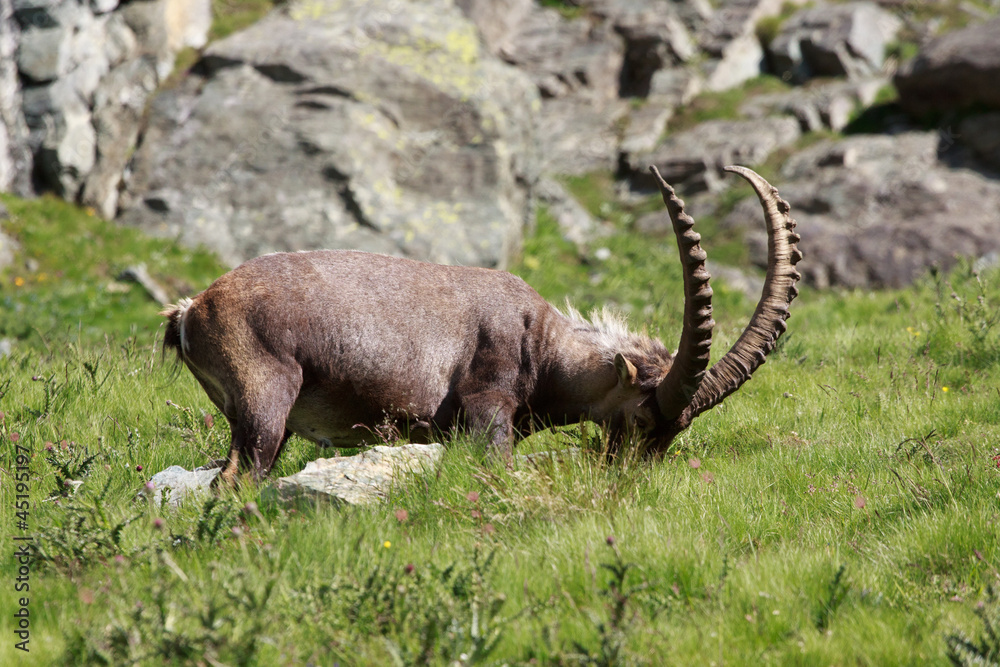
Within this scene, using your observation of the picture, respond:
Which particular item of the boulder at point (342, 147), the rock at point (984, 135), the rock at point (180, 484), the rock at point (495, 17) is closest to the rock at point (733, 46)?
the rock at point (495, 17)

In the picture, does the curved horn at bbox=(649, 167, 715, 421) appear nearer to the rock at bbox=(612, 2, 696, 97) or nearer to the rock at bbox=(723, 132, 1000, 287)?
the rock at bbox=(723, 132, 1000, 287)

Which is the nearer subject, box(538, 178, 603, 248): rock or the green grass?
the green grass

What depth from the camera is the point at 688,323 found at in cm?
519

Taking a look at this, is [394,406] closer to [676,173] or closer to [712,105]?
[676,173]

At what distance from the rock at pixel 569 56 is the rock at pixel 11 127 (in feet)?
36.4

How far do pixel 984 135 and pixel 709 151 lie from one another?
5351 millimetres

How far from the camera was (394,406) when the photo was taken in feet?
18.5

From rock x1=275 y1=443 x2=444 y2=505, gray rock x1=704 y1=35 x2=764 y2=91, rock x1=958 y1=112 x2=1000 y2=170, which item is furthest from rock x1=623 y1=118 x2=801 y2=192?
rock x1=275 y1=443 x2=444 y2=505

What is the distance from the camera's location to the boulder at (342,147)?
511 inches

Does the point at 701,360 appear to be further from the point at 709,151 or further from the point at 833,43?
the point at 833,43

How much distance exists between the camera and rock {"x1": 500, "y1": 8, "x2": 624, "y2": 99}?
815 inches

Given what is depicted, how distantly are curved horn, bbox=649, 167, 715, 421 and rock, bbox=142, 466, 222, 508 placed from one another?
2.78m

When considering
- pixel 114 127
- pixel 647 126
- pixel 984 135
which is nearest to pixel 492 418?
pixel 114 127

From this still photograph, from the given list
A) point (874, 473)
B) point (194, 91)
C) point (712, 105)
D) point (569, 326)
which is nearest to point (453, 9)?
point (194, 91)
